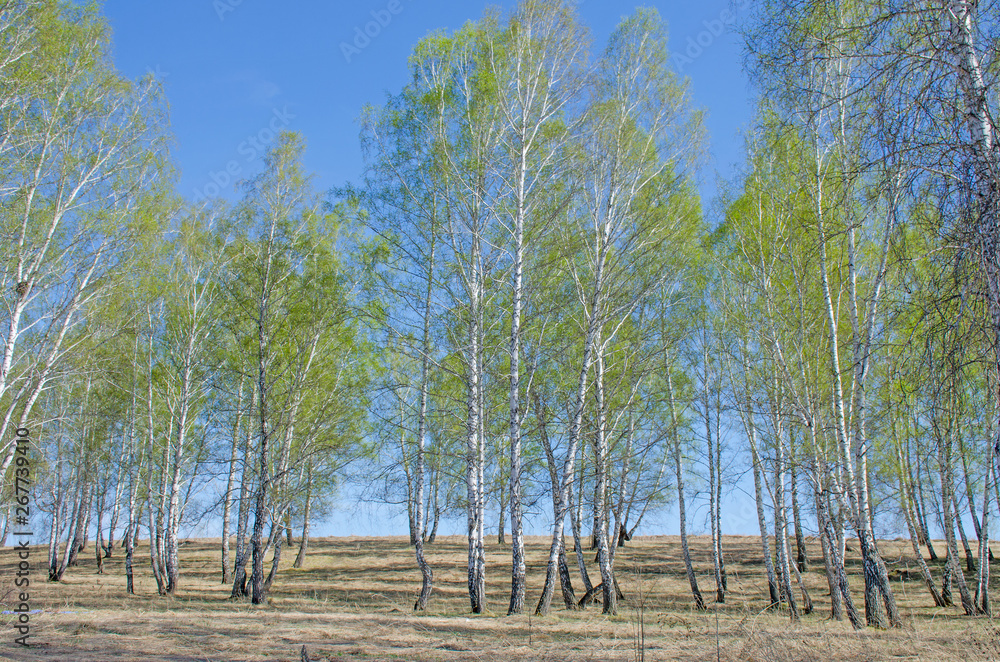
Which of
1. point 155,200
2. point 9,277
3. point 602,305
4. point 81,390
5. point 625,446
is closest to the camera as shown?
point 9,277

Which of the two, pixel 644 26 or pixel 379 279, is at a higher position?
pixel 644 26

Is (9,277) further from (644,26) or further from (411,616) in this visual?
(644,26)

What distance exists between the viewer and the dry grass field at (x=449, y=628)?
5379mm

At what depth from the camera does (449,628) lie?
7441 mm

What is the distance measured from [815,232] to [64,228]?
491 inches

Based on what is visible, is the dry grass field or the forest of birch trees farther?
the forest of birch trees

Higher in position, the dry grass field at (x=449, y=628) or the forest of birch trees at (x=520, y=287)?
the forest of birch trees at (x=520, y=287)

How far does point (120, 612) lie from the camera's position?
9211 millimetres

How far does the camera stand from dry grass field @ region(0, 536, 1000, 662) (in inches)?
212

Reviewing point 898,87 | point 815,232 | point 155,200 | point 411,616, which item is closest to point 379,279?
point 155,200

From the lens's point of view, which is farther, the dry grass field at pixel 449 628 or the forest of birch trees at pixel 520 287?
the forest of birch trees at pixel 520 287

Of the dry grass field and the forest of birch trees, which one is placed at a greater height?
the forest of birch trees

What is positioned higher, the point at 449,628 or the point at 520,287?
the point at 520,287

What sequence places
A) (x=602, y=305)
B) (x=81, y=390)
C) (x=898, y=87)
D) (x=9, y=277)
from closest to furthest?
(x=898, y=87), (x=9, y=277), (x=602, y=305), (x=81, y=390)
